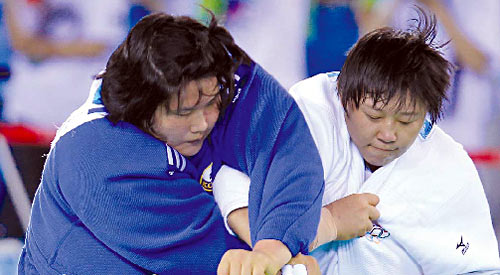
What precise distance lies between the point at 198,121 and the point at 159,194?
0.34 ft

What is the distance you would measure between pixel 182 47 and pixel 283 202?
0.22m

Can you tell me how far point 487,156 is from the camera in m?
1.82

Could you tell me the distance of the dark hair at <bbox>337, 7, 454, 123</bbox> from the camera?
97 cm

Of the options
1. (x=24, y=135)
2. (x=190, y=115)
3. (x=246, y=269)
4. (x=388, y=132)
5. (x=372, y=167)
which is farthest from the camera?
(x=24, y=135)

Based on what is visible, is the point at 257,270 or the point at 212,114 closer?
the point at 257,270

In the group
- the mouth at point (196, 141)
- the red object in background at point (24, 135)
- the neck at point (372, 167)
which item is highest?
the neck at point (372, 167)

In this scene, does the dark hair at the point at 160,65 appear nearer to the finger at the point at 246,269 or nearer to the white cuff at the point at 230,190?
the white cuff at the point at 230,190

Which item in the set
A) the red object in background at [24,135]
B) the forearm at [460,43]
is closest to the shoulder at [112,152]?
the red object in background at [24,135]

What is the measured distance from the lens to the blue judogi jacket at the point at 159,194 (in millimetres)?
834

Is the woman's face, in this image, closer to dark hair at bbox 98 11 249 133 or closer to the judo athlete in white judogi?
dark hair at bbox 98 11 249 133

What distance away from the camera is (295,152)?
884 mm

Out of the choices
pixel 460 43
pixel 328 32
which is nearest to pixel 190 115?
pixel 328 32

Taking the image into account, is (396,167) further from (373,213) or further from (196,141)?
(196,141)

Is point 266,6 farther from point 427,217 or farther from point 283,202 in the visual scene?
point 283,202
